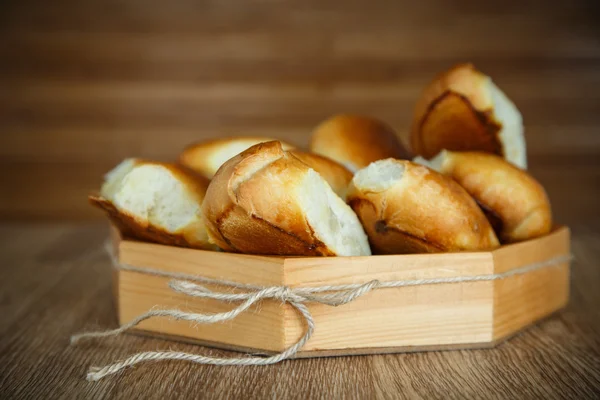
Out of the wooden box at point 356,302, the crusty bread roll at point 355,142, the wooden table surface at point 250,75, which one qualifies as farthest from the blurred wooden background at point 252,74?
the wooden box at point 356,302

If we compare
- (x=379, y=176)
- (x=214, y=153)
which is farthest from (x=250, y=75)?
(x=379, y=176)

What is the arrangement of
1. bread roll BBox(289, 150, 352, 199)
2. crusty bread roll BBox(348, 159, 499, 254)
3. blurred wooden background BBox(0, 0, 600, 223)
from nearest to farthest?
1. crusty bread roll BBox(348, 159, 499, 254)
2. bread roll BBox(289, 150, 352, 199)
3. blurred wooden background BBox(0, 0, 600, 223)

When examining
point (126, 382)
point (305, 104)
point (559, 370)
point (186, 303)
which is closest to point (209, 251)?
point (186, 303)

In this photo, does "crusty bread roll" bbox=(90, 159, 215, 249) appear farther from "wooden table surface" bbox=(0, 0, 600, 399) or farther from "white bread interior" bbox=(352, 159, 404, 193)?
"wooden table surface" bbox=(0, 0, 600, 399)

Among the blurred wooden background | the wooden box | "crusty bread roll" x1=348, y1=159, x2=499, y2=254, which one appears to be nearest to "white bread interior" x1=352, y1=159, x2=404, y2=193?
"crusty bread roll" x1=348, y1=159, x2=499, y2=254

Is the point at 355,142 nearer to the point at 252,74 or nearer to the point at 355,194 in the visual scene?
the point at 355,194

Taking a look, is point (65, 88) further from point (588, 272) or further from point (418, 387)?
point (418, 387)
